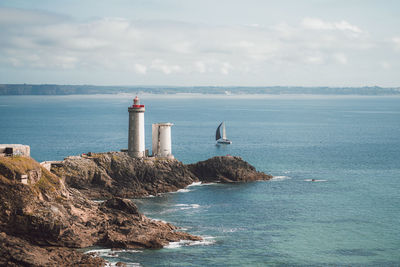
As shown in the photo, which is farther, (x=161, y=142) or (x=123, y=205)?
(x=161, y=142)

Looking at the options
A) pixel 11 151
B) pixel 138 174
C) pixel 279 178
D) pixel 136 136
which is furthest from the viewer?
pixel 279 178

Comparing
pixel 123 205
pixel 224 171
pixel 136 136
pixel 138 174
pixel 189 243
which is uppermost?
pixel 136 136

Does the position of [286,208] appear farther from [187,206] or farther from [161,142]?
[161,142]

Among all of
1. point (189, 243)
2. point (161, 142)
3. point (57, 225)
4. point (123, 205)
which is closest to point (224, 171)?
point (161, 142)

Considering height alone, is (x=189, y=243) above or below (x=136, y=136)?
below

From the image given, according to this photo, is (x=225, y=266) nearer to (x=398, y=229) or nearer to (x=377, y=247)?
(x=377, y=247)

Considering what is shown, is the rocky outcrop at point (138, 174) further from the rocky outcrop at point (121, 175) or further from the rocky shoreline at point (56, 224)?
the rocky shoreline at point (56, 224)

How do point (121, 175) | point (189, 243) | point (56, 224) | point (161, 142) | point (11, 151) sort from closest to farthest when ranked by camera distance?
point (56, 224)
point (189, 243)
point (11, 151)
point (121, 175)
point (161, 142)
